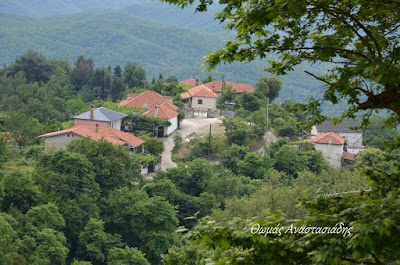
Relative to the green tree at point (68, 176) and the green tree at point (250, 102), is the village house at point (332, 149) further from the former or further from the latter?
the green tree at point (68, 176)

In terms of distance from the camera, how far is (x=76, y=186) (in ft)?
92.8

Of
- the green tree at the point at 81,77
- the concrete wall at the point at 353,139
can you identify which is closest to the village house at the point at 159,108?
the concrete wall at the point at 353,139

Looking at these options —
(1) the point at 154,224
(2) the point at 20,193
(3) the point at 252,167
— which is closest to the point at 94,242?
(1) the point at 154,224

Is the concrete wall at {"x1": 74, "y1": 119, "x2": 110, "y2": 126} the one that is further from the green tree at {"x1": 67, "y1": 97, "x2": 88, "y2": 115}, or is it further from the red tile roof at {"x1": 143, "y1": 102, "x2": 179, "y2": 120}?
the green tree at {"x1": 67, "y1": 97, "x2": 88, "y2": 115}

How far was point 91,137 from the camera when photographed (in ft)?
114

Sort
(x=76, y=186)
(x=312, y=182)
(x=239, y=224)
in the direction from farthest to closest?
(x=312, y=182) < (x=76, y=186) < (x=239, y=224)

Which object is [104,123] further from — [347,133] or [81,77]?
[81,77]

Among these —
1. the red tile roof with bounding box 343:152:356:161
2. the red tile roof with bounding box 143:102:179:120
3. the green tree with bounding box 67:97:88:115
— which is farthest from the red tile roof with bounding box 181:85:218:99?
the red tile roof with bounding box 343:152:356:161

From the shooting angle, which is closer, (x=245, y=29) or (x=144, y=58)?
(x=245, y=29)

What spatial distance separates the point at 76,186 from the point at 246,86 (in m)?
34.1

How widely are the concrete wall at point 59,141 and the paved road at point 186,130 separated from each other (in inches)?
228

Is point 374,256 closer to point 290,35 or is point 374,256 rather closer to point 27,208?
point 290,35

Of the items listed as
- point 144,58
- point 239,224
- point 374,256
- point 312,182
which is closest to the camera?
point 374,256

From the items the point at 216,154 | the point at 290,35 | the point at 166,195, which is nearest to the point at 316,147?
the point at 216,154
